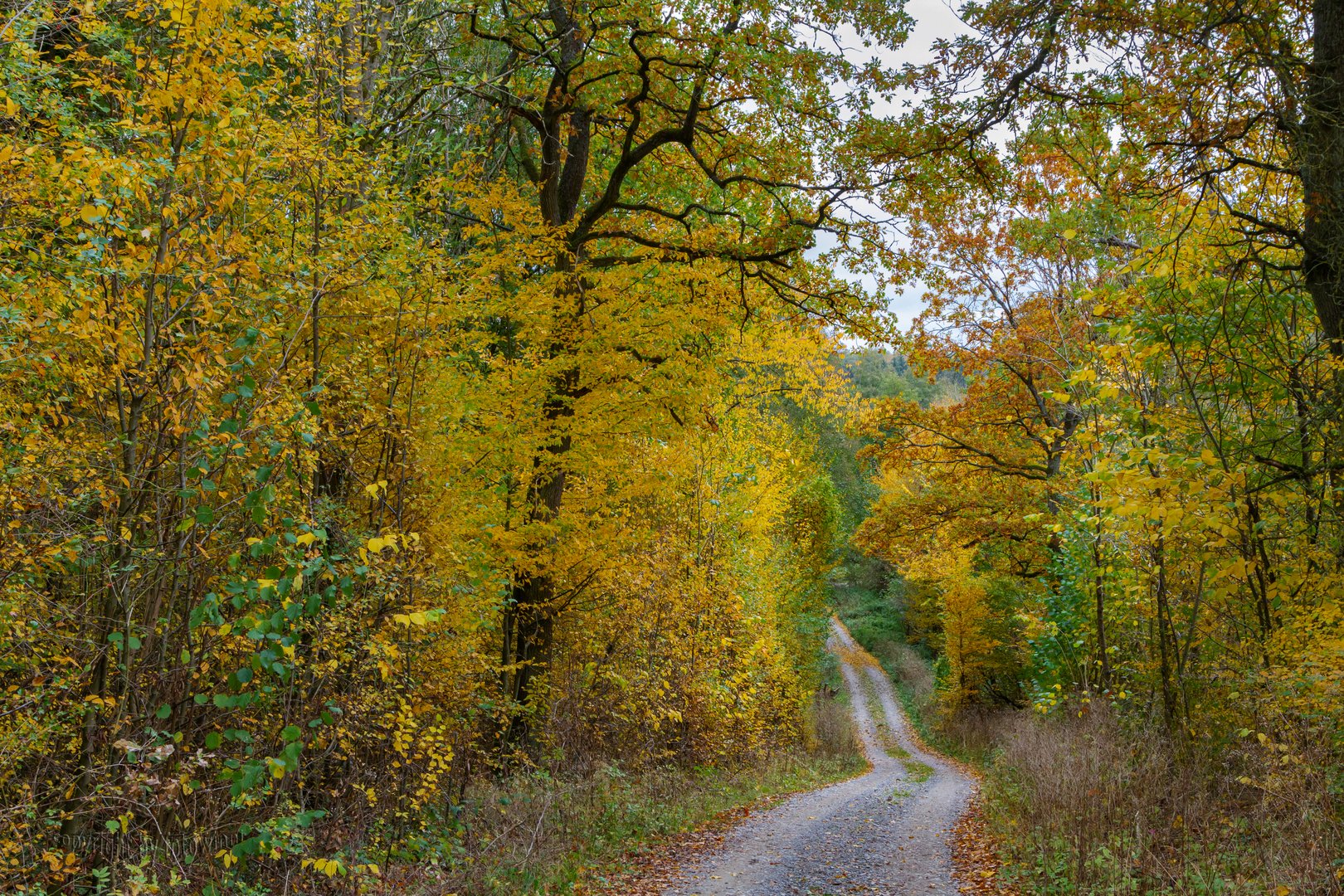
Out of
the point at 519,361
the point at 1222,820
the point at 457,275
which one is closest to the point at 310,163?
the point at 457,275

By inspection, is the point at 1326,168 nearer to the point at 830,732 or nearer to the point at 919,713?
the point at 830,732

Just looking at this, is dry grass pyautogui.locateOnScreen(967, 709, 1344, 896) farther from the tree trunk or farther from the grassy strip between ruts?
the tree trunk

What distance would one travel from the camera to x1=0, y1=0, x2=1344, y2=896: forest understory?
13.9ft

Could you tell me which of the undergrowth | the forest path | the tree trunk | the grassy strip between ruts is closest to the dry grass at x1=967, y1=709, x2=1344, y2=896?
the undergrowth

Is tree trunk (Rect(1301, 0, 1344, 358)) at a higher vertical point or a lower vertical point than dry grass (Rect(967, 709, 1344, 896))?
higher

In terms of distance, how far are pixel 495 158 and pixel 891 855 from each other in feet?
35.7

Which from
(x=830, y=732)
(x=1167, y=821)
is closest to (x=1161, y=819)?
(x=1167, y=821)

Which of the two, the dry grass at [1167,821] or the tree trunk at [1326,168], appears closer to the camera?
the dry grass at [1167,821]

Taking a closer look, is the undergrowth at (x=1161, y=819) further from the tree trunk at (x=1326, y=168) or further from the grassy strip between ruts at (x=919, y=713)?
the tree trunk at (x=1326, y=168)

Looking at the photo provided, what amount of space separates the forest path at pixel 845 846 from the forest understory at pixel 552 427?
0.41m

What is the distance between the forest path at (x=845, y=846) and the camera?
746 cm

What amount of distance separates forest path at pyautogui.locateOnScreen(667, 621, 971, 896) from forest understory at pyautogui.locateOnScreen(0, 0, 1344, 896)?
1.33 feet

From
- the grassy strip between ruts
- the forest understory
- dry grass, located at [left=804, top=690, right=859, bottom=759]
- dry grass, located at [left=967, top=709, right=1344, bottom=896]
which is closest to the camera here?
the forest understory

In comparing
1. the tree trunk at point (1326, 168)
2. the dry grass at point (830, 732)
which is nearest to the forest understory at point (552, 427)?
the tree trunk at point (1326, 168)
